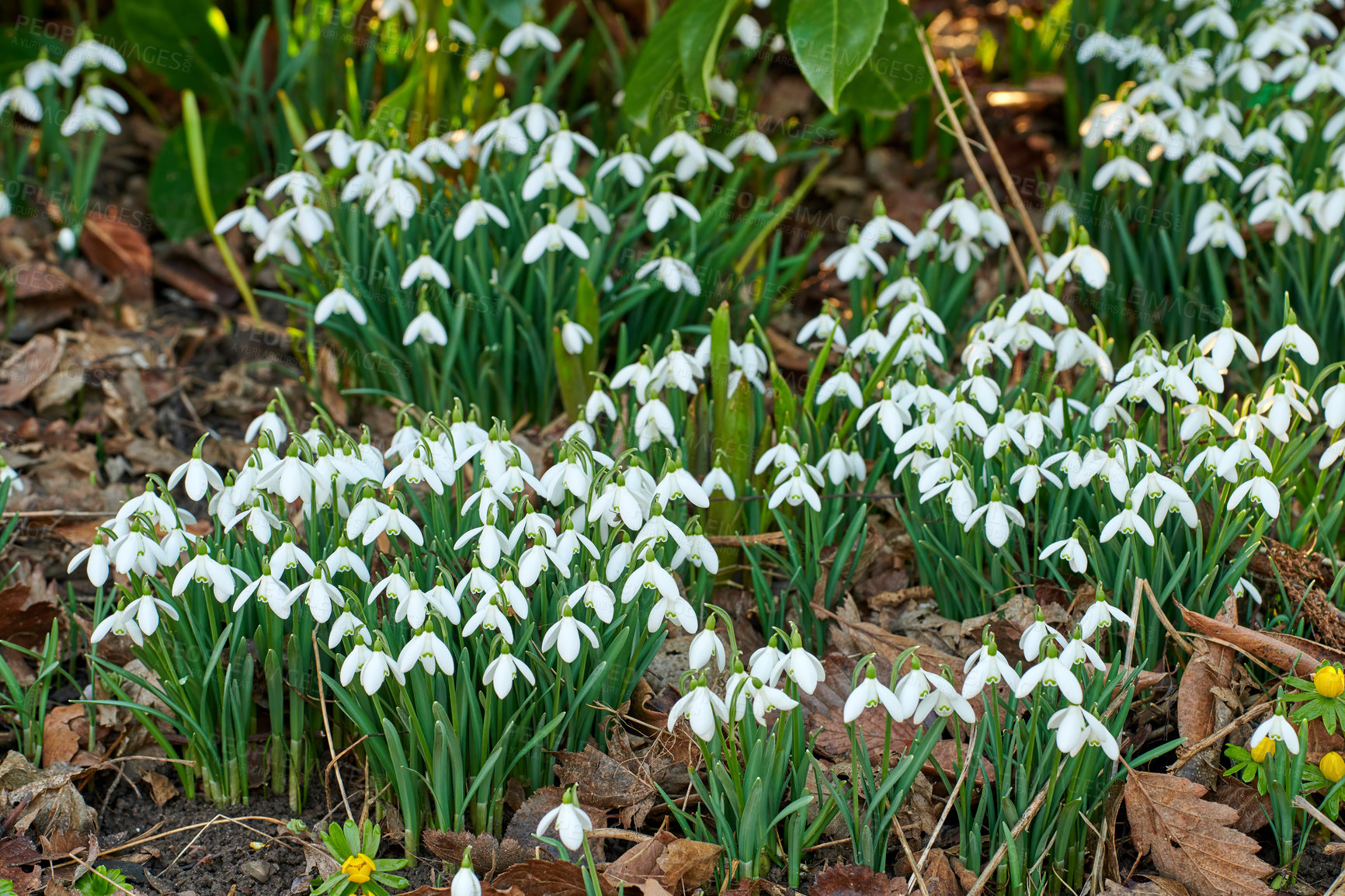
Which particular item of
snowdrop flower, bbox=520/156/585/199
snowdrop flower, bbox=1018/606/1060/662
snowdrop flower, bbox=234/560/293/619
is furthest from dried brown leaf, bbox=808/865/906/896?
snowdrop flower, bbox=520/156/585/199

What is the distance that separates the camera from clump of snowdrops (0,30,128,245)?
10.4 feet

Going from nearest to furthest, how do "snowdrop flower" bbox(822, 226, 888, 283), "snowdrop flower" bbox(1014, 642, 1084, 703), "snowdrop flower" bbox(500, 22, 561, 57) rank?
"snowdrop flower" bbox(1014, 642, 1084, 703), "snowdrop flower" bbox(822, 226, 888, 283), "snowdrop flower" bbox(500, 22, 561, 57)

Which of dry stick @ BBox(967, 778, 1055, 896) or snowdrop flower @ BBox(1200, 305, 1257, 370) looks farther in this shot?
snowdrop flower @ BBox(1200, 305, 1257, 370)

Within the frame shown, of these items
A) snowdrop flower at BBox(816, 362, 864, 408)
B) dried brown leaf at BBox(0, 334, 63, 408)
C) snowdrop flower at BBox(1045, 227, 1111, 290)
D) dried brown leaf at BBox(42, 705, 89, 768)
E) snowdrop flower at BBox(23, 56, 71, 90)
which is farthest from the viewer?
snowdrop flower at BBox(23, 56, 71, 90)

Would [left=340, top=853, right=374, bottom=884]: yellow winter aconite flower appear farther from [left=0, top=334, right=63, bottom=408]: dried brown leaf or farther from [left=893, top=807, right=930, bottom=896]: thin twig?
[left=0, top=334, right=63, bottom=408]: dried brown leaf

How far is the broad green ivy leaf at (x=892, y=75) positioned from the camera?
3.00 m

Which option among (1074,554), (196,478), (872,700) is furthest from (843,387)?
(196,478)

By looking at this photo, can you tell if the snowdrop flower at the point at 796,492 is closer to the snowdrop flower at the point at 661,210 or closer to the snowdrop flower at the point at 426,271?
the snowdrop flower at the point at 661,210

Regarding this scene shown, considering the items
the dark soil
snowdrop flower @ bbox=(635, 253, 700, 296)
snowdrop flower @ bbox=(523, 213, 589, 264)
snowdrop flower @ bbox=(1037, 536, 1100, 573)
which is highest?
Result: snowdrop flower @ bbox=(523, 213, 589, 264)

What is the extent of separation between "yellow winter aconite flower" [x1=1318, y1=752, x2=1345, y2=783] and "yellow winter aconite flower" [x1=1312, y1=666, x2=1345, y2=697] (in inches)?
4.1

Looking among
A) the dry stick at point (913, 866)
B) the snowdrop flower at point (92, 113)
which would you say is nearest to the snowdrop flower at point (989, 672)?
the dry stick at point (913, 866)

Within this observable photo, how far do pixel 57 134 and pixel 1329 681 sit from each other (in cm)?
345

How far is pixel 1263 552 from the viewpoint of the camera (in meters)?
2.14

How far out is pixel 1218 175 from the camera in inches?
117
